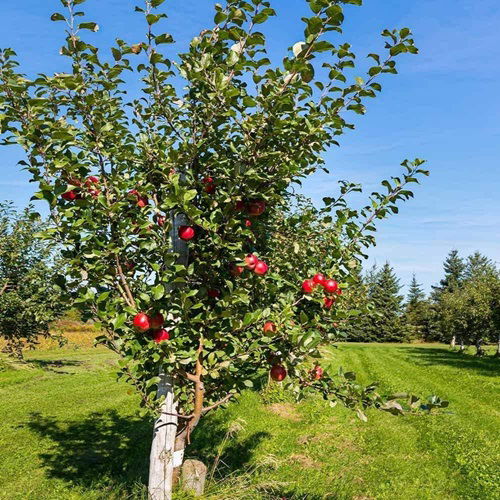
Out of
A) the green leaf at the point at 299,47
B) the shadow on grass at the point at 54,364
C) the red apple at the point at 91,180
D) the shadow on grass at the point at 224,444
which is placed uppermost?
the green leaf at the point at 299,47

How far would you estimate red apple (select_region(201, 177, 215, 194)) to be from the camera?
12.3ft

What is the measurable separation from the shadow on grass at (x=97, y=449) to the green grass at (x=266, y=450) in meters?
0.02

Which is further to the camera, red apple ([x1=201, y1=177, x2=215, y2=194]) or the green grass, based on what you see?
the green grass

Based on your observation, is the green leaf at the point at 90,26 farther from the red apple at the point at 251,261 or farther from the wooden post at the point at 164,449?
the wooden post at the point at 164,449

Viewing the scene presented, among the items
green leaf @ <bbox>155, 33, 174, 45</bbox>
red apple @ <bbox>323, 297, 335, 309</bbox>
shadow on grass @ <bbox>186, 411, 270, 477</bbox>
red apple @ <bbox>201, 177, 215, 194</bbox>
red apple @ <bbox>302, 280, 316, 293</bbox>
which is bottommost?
shadow on grass @ <bbox>186, 411, 270, 477</bbox>

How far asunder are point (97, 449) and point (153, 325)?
264 inches

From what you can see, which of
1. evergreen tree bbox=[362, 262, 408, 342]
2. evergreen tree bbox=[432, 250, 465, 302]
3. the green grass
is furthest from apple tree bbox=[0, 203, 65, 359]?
evergreen tree bbox=[432, 250, 465, 302]

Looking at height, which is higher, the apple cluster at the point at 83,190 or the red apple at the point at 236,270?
the apple cluster at the point at 83,190

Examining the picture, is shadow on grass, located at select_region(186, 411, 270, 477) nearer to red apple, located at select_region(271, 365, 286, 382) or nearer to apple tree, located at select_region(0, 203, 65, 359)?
red apple, located at select_region(271, 365, 286, 382)

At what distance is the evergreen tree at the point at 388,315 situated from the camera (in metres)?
56.1

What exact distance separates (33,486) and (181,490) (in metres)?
3.98

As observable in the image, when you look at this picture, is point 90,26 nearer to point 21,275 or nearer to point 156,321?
point 156,321

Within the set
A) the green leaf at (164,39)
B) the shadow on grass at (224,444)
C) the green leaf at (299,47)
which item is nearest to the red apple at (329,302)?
the green leaf at (299,47)

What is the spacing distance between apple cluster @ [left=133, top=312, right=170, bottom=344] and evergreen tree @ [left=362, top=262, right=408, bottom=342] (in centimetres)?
5295
